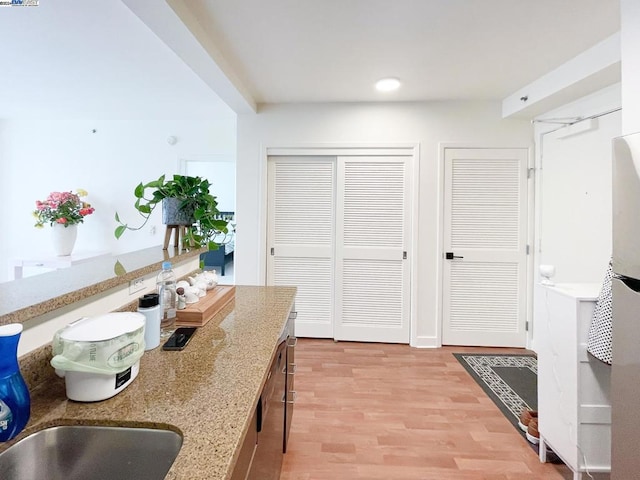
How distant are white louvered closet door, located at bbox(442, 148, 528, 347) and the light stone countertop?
2600mm

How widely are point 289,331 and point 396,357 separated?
5.60 feet

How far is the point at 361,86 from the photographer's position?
9.37 ft

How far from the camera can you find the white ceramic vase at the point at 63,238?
12.0ft

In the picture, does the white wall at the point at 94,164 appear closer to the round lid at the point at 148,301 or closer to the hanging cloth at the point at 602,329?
the round lid at the point at 148,301

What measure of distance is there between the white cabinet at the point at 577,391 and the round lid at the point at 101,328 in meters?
1.86

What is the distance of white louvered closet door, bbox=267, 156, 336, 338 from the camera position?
342cm

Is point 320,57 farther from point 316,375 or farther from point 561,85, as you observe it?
point 316,375

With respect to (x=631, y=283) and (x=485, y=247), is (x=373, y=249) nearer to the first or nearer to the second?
(x=485, y=247)

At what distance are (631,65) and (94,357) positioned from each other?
2.40m

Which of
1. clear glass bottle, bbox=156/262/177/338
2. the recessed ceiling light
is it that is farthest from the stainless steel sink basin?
the recessed ceiling light

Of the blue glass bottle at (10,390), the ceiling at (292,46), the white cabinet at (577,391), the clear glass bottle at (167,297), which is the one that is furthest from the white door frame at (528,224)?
the blue glass bottle at (10,390)

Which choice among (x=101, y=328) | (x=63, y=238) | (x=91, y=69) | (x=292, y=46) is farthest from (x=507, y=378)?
(x=63, y=238)

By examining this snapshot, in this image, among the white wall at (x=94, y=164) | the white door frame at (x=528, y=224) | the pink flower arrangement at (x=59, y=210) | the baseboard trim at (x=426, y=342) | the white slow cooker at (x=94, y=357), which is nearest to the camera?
the white slow cooker at (x=94, y=357)

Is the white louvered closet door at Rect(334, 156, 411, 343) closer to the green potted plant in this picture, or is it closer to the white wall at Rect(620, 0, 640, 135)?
the green potted plant
